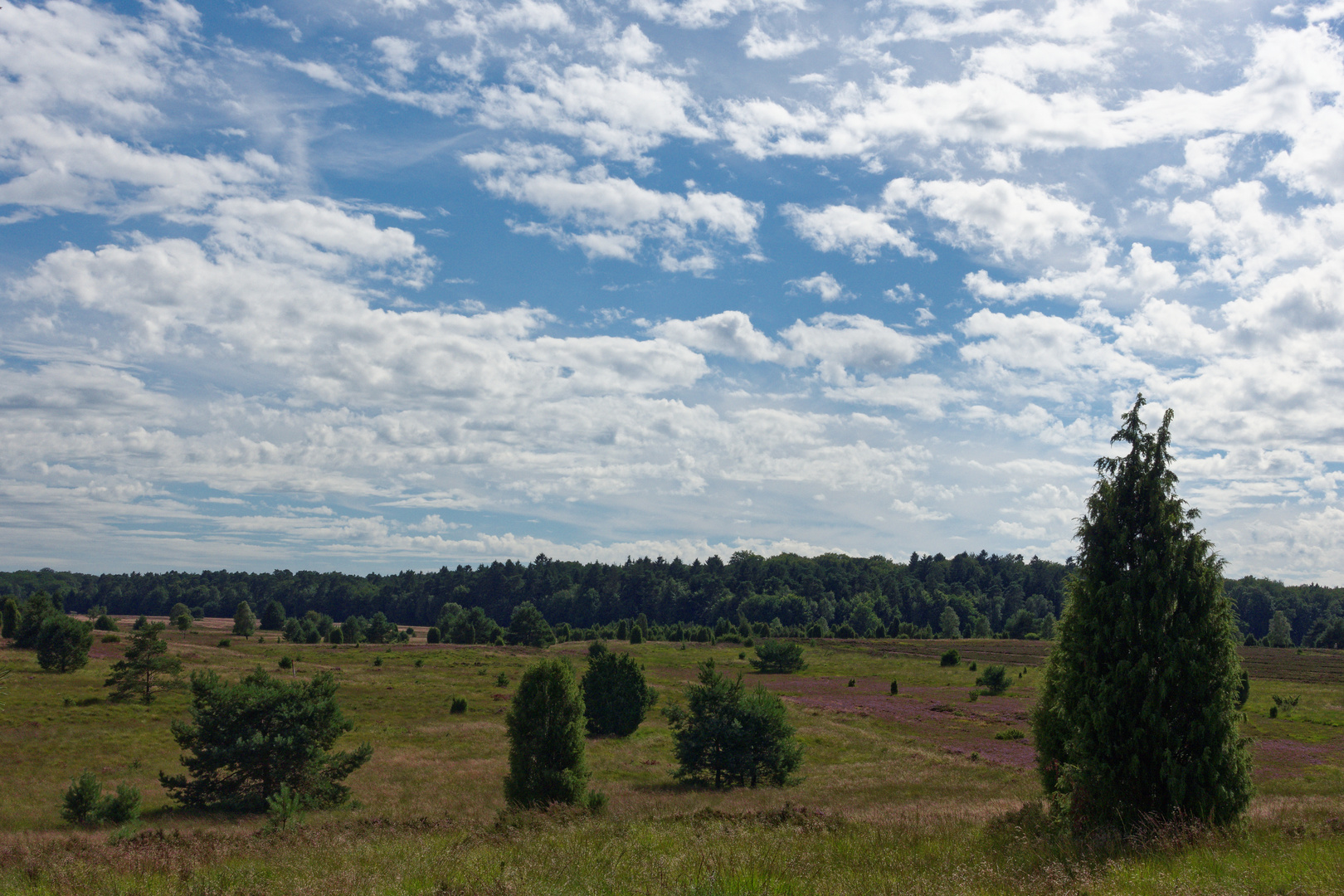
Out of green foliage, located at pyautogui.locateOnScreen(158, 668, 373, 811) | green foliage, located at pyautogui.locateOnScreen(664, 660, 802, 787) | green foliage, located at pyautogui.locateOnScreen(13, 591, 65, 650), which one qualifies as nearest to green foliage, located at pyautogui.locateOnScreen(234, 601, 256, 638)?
green foliage, located at pyautogui.locateOnScreen(13, 591, 65, 650)

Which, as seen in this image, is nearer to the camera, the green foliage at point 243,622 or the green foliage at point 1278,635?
the green foliage at point 243,622

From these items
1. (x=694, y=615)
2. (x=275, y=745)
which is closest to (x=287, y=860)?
(x=275, y=745)

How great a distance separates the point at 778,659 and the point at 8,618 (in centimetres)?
8491

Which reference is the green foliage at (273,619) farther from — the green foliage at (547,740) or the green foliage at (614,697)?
the green foliage at (547,740)

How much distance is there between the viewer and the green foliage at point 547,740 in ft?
77.8

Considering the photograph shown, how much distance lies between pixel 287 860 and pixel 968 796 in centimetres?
2338

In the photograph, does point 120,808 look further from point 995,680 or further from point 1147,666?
point 995,680

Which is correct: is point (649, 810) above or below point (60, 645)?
above

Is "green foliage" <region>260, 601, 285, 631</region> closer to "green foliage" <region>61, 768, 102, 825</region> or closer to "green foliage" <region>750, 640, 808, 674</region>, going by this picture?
"green foliage" <region>750, 640, 808, 674</region>

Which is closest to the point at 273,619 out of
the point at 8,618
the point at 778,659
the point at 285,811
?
the point at 8,618

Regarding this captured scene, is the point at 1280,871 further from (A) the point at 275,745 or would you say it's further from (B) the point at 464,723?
(B) the point at 464,723

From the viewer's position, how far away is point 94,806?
24188 millimetres

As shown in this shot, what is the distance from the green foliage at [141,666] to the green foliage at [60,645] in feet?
32.1

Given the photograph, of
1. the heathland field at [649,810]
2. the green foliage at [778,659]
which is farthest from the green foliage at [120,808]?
the green foliage at [778,659]
